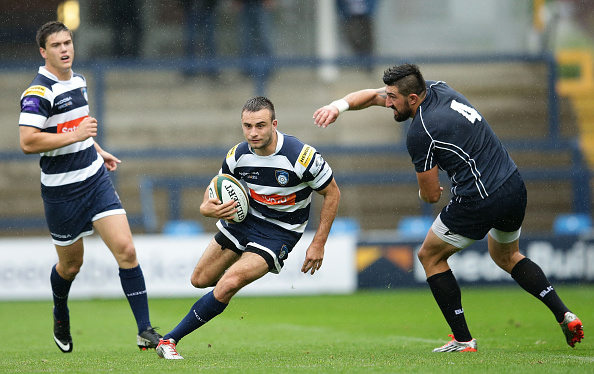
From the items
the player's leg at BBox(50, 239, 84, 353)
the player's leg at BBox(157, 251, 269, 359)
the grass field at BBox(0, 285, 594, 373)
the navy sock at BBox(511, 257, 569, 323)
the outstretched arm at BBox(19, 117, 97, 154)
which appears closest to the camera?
the grass field at BBox(0, 285, 594, 373)

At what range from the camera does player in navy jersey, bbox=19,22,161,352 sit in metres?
5.96

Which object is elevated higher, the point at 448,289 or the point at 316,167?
the point at 316,167

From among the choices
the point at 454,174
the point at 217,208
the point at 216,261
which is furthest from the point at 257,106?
the point at 454,174

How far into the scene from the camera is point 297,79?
54.2ft

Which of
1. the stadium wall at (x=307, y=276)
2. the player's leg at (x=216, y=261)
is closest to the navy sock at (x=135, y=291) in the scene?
the player's leg at (x=216, y=261)

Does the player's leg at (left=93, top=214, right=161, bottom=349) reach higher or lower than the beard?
lower

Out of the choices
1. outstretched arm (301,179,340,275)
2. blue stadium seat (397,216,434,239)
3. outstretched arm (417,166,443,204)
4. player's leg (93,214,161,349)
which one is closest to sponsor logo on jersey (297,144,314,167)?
outstretched arm (301,179,340,275)

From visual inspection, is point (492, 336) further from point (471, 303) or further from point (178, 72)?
point (178, 72)

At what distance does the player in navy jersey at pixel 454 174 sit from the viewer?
550 centimetres

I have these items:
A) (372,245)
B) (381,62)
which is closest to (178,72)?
(381,62)

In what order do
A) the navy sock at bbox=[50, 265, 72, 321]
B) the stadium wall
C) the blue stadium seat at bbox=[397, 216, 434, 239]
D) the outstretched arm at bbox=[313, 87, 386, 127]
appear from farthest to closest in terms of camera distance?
the blue stadium seat at bbox=[397, 216, 434, 239] < the stadium wall < the navy sock at bbox=[50, 265, 72, 321] < the outstretched arm at bbox=[313, 87, 386, 127]

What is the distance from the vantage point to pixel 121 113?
15.8m

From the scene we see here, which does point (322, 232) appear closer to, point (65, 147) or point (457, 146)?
point (457, 146)

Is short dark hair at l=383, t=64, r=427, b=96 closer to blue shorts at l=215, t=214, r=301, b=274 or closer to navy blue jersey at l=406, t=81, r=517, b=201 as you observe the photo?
navy blue jersey at l=406, t=81, r=517, b=201
